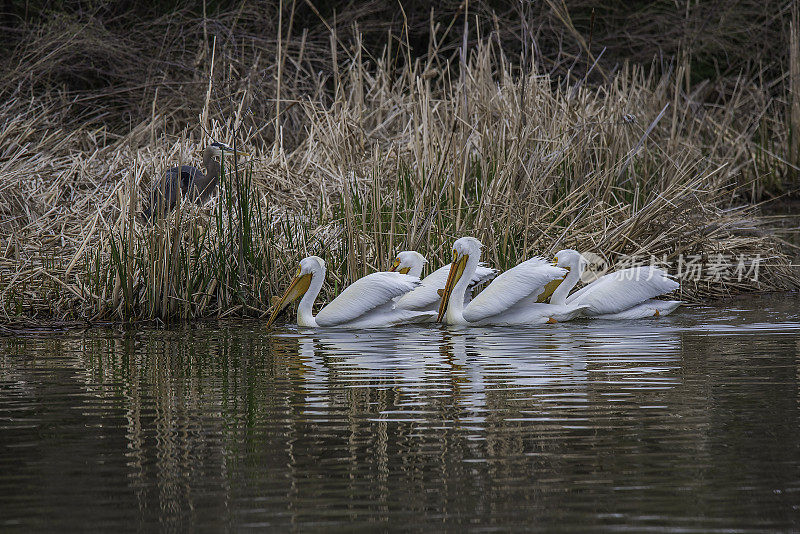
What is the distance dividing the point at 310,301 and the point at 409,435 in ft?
11.4

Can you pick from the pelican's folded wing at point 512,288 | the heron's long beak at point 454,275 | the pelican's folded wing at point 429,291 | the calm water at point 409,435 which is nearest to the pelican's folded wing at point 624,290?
the pelican's folded wing at point 512,288

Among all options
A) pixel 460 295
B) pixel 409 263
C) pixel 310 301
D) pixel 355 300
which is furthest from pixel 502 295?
pixel 310 301

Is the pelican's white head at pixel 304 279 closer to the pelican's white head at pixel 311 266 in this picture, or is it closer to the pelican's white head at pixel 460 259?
the pelican's white head at pixel 311 266

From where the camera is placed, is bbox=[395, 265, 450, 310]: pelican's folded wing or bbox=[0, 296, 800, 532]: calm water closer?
bbox=[0, 296, 800, 532]: calm water

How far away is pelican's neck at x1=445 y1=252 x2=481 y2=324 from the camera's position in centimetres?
736

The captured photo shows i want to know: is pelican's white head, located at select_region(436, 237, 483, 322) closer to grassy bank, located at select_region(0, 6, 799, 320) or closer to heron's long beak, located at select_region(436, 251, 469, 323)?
heron's long beak, located at select_region(436, 251, 469, 323)

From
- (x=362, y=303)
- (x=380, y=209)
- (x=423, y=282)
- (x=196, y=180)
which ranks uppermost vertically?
(x=196, y=180)

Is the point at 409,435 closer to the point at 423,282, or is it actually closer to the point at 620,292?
the point at 620,292

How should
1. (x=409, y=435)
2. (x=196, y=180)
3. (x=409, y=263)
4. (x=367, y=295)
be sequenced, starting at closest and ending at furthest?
(x=409, y=435)
(x=367, y=295)
(x=409, y=263)
(x=196, y=180)

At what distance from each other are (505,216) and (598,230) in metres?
0.83

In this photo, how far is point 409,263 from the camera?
25.0 feet

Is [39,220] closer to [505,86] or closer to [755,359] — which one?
[505,86]

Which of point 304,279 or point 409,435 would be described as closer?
point 409,435

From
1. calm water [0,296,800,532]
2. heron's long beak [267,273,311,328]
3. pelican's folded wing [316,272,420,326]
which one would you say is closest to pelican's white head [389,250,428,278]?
pelican's folded wing [316,272,420,326]
